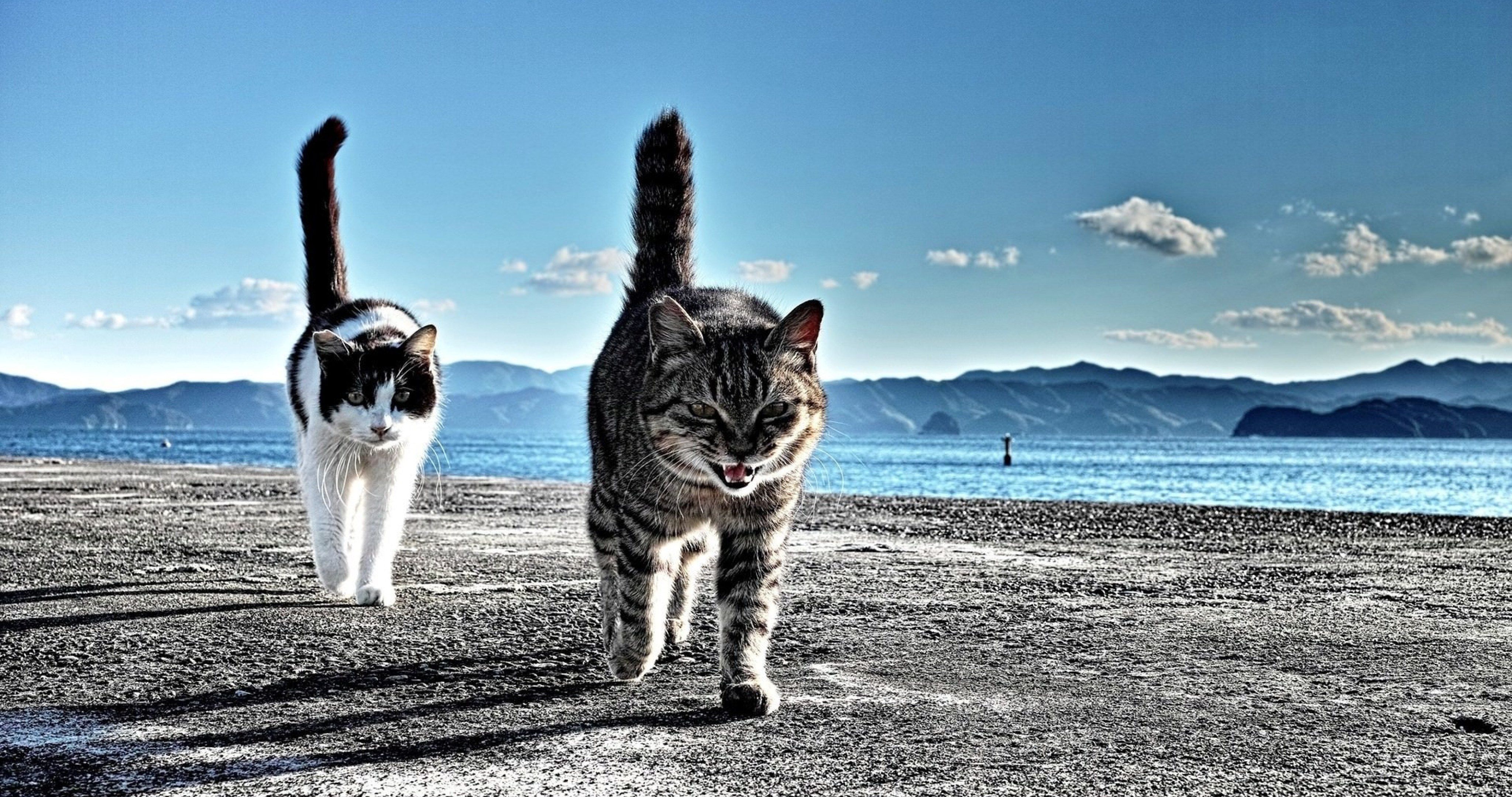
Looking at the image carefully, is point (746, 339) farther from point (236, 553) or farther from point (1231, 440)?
point (1231, 440)

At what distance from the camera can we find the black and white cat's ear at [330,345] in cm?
573

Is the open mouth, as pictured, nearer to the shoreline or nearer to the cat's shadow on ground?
the cat's shadow on ground

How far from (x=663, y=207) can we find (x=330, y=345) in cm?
189

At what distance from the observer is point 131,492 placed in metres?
16.2

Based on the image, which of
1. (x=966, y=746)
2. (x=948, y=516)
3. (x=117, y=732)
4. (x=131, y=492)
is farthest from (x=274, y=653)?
(x=131, y=492)

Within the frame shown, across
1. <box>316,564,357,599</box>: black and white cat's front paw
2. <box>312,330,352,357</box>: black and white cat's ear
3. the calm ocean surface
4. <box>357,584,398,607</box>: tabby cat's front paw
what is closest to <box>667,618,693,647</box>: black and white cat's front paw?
the calm ocean surface

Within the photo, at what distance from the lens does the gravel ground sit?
3154mm

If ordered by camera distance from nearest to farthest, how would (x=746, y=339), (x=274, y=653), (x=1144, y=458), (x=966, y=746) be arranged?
(x=966, y=746) → (x=746, y=339) → (x=274, y=653) → (x=1144, y=458)

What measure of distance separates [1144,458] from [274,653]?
8999 cm

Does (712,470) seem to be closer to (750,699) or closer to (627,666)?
(750,699)

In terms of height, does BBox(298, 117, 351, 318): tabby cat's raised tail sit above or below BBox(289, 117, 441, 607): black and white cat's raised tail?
above

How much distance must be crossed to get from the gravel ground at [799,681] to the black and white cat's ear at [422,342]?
1.38 m

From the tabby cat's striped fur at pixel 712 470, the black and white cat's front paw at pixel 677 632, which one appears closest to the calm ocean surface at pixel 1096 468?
the tabby cat's striped fur at pixel 712 470

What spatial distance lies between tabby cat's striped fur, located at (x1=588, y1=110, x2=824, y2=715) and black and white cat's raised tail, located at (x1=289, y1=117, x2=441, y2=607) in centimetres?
162
